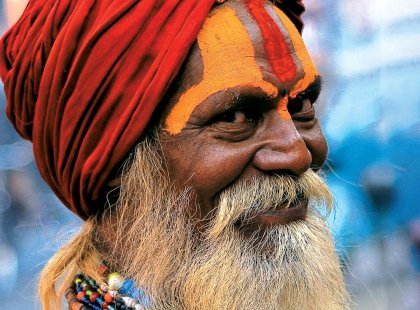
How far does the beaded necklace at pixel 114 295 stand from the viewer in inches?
66.3

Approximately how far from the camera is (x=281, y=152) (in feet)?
5.35

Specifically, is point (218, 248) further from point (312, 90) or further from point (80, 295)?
point (312, 90)

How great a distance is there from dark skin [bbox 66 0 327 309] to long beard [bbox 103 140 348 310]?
3 centimetres

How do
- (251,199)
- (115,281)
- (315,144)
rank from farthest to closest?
(315,144) < (115,281) < (251,199)

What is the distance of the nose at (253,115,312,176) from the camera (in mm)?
1619

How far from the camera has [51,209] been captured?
3.07m

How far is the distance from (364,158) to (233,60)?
5.22 feet

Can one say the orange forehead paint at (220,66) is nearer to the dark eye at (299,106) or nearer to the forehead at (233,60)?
the forehead at (233,60)

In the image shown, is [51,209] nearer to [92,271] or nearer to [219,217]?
[92,271]

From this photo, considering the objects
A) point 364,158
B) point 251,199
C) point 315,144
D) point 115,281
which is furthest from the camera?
point 364,158

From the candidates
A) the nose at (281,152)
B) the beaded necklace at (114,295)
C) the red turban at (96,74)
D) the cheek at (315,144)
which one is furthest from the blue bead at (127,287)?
the cheek at (315,144)

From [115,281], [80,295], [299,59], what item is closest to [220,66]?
[299,59]

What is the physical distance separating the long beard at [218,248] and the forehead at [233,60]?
19 centimetres

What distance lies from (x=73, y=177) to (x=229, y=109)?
19.7 inches
